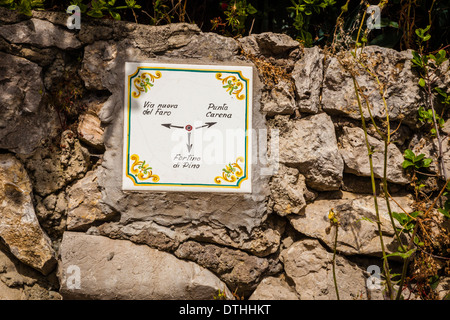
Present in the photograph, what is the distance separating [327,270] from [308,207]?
370mm

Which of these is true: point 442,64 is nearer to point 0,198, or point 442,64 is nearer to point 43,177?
point 43,177

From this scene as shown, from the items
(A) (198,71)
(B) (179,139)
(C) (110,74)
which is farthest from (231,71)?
(C) (110,74)

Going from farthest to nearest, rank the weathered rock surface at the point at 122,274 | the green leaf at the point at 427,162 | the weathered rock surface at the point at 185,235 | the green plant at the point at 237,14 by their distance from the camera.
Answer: the green plant at the point at 237,14, the green leaf at the point at 427,162, the weathered rock surface at the point at 185,235, the weathered rock surface at the point at 122,274

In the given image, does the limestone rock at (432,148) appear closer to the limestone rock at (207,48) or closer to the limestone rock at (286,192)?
the limestone rock at (286,192)

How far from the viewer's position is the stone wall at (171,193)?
240cm

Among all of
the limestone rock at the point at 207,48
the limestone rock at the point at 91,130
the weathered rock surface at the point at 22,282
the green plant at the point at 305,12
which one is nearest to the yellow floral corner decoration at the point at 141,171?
the limestone rock at the point at 91,130

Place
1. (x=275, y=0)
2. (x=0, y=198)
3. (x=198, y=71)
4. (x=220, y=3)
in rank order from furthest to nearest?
(x=275, y=0) < (x=220, y=3) < (x=198, y=71) < (x=0, y=198)

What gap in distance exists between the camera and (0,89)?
2428mm

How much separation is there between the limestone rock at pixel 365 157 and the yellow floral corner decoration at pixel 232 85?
0.67 m

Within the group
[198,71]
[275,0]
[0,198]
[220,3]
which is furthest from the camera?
[275,0]

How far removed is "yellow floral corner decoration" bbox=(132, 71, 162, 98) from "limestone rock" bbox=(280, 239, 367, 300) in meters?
1.24

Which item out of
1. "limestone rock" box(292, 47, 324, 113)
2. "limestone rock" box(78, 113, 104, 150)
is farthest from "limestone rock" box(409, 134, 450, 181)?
"limestone rock" box(78, 113, 104, 150)

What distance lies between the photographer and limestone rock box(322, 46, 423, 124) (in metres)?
2.61

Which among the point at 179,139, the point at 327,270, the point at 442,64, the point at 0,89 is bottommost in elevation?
the point at 327,270
